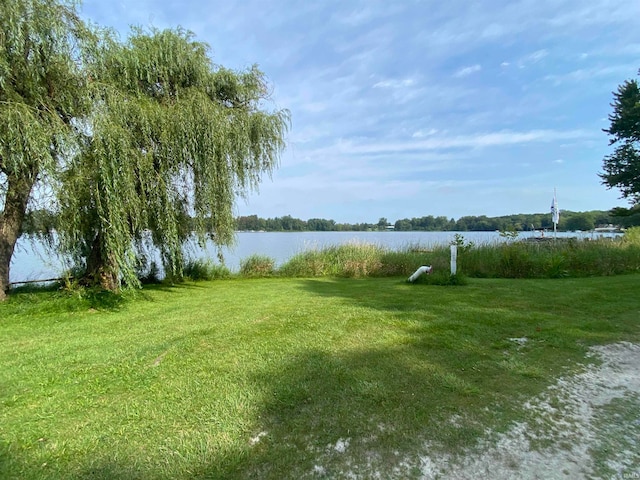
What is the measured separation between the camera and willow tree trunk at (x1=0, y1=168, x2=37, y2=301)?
5167 millimetres

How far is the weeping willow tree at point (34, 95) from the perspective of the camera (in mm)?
4582

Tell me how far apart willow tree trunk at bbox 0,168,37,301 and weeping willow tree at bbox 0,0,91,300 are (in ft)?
0.04

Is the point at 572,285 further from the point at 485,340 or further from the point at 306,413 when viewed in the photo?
the point at 306,413

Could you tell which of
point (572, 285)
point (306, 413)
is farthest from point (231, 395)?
point (572, 285)

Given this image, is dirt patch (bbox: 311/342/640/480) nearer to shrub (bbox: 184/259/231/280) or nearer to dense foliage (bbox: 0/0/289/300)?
dense foliage (bbox: 0/0/289/300)

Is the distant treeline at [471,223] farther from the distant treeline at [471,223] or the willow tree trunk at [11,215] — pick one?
the willow tree trunk at [11,215]

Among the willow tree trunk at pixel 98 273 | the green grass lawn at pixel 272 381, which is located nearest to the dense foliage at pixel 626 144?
the green grass lawn at pixel 272 381

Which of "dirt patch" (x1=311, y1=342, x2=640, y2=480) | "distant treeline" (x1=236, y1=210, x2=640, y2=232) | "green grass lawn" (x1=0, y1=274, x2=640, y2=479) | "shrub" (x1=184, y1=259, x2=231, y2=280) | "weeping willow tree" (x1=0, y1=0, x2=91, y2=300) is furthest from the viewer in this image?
"distant treeline" (x1=236, y1=210, x2=640, y2=232)

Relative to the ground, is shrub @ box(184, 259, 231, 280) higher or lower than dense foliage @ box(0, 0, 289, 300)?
lower

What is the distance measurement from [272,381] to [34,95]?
18.0ft

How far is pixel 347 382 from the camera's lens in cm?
255

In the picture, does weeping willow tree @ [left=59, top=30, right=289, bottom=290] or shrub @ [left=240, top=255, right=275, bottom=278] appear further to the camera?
shrub @ [left=240, top=255, right=275, bottom=278]

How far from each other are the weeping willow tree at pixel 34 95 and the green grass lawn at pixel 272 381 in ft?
6.50

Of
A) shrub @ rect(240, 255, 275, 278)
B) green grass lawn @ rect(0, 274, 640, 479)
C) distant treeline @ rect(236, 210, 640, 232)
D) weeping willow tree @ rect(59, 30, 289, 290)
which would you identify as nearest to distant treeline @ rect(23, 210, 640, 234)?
distant treeline @ rect(236, 210, 640, 232)
